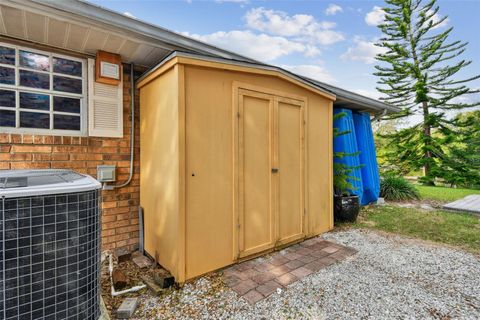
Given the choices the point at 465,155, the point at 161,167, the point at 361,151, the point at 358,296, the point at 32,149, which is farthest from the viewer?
the point at 465,155

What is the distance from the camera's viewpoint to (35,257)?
133cm

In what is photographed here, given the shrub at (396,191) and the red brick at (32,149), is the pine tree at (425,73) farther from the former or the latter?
the red brick at (32,149)

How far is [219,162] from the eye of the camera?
274 cm

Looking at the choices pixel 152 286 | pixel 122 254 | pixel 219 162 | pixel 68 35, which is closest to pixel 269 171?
pixel 219 162

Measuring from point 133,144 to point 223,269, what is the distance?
1947 millimetres

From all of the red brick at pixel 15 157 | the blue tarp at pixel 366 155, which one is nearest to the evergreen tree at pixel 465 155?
the blue tarp at pixel 366 155

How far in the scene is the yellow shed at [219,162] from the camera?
2.48 meters

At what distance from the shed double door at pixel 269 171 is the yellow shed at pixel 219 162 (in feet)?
0.04

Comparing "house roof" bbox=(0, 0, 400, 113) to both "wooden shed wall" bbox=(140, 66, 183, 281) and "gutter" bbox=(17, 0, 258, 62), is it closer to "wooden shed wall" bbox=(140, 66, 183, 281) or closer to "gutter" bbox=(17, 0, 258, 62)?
"gutter" bbox=(17, 0, 258, 62)

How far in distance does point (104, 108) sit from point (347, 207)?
4353 mm

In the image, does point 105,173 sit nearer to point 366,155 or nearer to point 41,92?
point 41,92

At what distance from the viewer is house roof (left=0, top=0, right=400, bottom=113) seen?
2066 millimetres

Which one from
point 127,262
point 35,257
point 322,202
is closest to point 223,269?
point 127,262

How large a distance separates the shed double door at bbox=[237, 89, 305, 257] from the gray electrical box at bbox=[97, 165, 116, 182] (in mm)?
1567
